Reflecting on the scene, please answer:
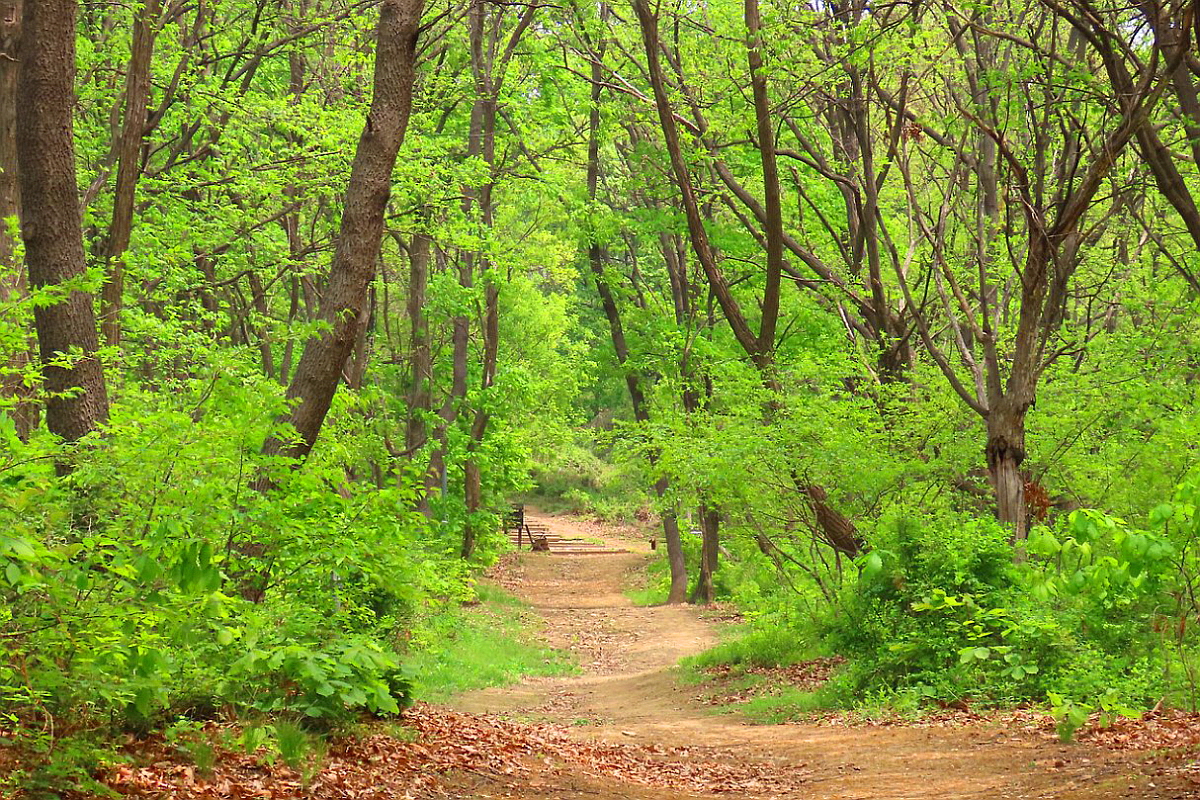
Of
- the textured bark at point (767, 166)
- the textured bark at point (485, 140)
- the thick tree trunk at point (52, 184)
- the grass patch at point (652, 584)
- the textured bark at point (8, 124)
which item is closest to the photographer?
the thick tree trunk at point (52, 184)

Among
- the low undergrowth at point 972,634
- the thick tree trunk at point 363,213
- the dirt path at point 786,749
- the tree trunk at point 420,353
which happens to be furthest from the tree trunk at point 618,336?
the thick tree trunk at point 363,213

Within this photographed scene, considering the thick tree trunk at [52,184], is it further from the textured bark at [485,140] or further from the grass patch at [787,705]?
the textured bark at [485,140]

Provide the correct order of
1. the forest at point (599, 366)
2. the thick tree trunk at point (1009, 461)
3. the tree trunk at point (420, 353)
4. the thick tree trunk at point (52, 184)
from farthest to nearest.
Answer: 1. the tree trunk at point (420, 353)
2. the thick tree trunk at point (1009, 461)
3. the thick tree trunk at point (52, 184)
4. the forest at point (599, 366)

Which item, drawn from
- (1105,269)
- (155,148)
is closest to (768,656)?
(1105,269)

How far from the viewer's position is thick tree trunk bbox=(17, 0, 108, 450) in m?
7.23

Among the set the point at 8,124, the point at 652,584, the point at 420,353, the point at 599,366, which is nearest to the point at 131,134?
the point at 8,124

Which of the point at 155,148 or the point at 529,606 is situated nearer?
the point at 155,148

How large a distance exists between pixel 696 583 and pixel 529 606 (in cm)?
426

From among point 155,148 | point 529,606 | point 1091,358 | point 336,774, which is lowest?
point 529,606

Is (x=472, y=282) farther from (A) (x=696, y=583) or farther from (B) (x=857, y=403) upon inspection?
(B) (x=857, y=403)

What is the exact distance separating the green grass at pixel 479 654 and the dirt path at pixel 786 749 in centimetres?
41

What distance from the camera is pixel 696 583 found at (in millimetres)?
26000

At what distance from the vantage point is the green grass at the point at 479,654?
1341 centimetres

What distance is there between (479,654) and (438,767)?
1071 cm
